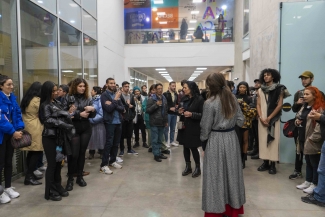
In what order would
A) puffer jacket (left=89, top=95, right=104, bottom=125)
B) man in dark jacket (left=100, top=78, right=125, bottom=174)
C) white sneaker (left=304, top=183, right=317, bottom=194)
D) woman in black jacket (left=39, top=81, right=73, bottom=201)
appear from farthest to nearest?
man in dark jacket (left=100, top=78, right=125, bottom=174)
puffer jacket (left=89, top=95, right=104, bottom=125)
white sneaker (left=304, top=183, right=317, bottom=194)
woman in black jacket (left=39, top=81, right=73, bottom=201)

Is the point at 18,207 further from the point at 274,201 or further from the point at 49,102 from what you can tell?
the point at 274,201

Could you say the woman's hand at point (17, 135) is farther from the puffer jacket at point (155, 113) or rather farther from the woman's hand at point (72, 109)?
the puffer jacket at point (155, 113)

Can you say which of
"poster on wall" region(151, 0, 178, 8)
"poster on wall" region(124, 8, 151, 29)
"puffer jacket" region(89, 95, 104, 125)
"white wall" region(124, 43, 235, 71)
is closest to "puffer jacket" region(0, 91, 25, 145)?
"puffer jacket" region(89, 95, 104, 125)

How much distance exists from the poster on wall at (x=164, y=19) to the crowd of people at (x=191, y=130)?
8340mm

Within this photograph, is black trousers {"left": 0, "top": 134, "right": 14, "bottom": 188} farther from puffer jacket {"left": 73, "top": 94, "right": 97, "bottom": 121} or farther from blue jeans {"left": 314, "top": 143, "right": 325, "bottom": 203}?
blue jeans {"left": 314, "top": 143, "right": 325, "bottom": 203}

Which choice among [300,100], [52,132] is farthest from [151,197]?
[300,100]

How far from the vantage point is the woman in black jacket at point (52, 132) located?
3395mm

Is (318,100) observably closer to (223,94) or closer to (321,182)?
(321,182)

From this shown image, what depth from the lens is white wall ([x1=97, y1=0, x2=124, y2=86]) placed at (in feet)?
30.8

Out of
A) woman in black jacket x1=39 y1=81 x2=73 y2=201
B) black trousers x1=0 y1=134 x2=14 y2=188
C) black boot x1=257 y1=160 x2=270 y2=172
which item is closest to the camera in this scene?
woman in black jacket x1=39 y1=81 x2=73 y2=201

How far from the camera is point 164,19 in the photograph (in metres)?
13.3

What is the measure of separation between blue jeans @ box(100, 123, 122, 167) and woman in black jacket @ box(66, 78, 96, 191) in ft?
2.28

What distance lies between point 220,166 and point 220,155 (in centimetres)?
12

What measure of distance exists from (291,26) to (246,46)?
5.34 m
